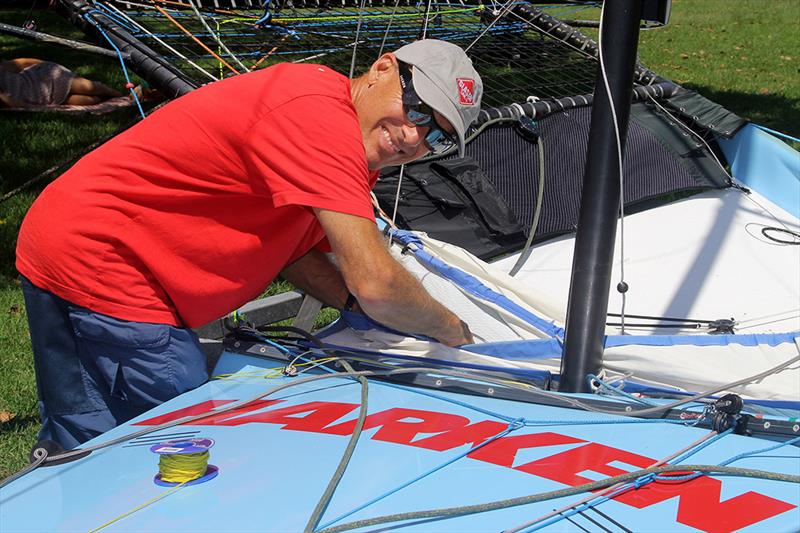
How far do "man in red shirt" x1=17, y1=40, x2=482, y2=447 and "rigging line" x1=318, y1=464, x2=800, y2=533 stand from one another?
0.54 metres

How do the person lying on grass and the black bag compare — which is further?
the person lying on grass

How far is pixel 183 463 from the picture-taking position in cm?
198

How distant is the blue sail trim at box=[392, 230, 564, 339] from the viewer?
302 centimetres

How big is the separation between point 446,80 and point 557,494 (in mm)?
935

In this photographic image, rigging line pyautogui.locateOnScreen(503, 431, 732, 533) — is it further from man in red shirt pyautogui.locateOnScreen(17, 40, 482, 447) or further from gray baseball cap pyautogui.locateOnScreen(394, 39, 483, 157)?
gray baseball cap pyautogui.locateOnScreen(394, 39, 483, 157)

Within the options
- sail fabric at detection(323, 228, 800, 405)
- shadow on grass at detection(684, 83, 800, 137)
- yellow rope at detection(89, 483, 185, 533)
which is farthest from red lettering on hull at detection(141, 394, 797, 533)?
shadow on grass at detection(684, 83, 800, 137)

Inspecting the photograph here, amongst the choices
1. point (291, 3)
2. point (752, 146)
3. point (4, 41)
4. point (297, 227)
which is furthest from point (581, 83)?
point (4, 41)

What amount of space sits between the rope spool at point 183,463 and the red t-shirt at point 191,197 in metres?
0.46

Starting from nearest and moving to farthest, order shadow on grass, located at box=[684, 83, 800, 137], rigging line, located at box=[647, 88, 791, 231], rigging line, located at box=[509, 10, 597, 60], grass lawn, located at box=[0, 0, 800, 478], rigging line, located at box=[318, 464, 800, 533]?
rigging line, located at box=[318, 464, 800, 533] < grass lawn, located at box=[0, 0, 800, 478] < rigging line, located at box=[647, 88, 791, 231] < rigging line, located at box=[509, 10, 597, 60] < shadow on grass, located at box=[684, 83, 800, 137]

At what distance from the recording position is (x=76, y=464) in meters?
2.17

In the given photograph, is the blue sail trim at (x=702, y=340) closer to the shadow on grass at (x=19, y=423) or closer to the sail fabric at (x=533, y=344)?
the sail fabric at (x=533, y=344)

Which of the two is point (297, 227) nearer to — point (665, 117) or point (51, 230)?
point (51, 230)

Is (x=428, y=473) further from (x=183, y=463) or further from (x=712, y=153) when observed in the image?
(x=712, y=153)

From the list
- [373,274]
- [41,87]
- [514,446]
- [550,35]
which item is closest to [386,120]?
[373,274]
